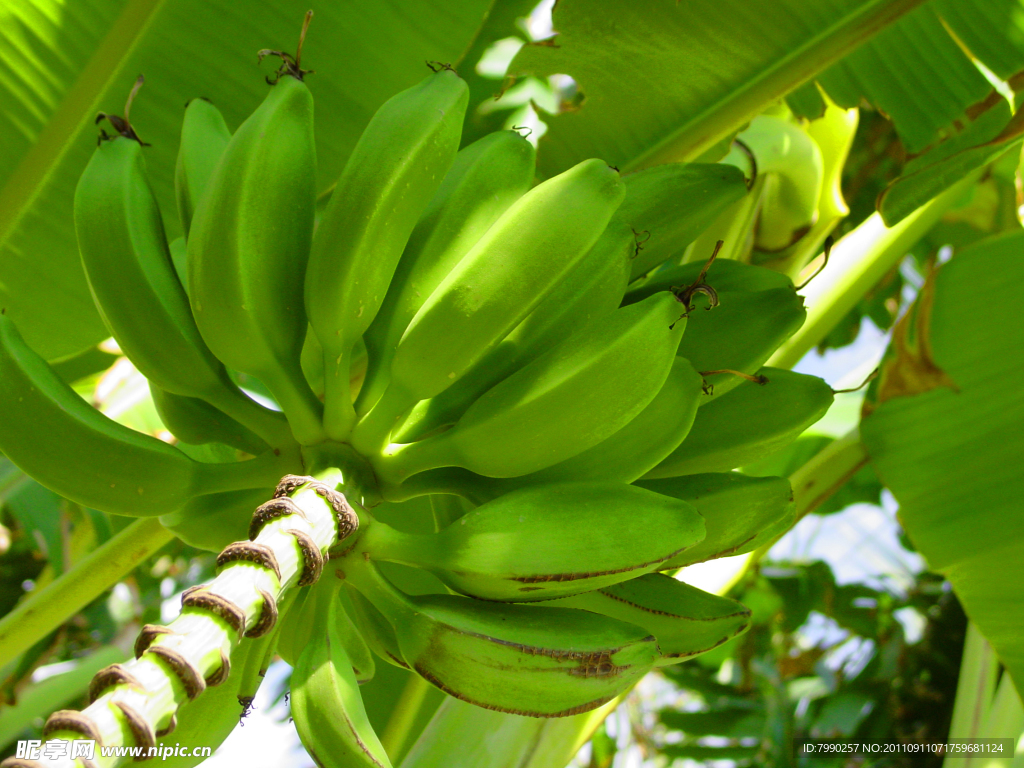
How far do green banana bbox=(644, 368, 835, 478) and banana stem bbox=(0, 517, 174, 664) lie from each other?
69cm

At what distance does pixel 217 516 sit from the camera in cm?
83

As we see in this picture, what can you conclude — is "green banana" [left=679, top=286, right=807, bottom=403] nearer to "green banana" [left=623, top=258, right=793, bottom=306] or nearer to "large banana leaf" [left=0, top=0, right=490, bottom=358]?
"green banana" [left=623, top=258, right=793, bottom=306]

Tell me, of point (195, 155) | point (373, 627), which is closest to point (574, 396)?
point (373, 627)

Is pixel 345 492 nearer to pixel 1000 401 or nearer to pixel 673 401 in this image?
pixel 673 401

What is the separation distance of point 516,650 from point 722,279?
1.66 feet

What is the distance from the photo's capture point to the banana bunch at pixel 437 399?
0.68 metres

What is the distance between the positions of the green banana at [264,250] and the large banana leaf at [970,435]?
42.2 inches

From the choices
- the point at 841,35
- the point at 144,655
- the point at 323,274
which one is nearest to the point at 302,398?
the point at 323,274

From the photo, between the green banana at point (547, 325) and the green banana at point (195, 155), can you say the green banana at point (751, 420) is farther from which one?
the green banana at point (195, 155)

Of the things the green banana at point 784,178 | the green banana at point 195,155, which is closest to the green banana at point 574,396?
the green banana at point 195,155

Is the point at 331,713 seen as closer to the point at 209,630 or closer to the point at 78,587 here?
the point at 209,630

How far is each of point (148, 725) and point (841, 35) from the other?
1.23 metres

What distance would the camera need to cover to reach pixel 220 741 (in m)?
0.83

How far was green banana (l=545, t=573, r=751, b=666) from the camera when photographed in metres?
0.87
